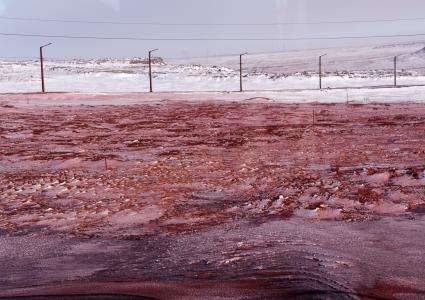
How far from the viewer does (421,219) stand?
7473mm

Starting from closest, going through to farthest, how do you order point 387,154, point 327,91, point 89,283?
point 89,283, point 387,154, point 327,91

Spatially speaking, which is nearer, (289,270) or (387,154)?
(289,270)

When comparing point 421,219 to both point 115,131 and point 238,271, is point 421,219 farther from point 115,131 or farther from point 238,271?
point 115,131

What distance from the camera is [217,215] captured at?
25.9 ft

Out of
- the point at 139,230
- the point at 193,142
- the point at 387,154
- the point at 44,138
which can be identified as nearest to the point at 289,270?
the point at 139,230

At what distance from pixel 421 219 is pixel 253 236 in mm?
2039

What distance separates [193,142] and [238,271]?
32.4 feet

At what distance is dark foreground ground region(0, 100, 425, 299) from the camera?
534 centimetres

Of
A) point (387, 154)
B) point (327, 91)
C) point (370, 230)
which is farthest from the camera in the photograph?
point (327, 91)

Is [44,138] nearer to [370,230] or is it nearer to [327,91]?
[370,230]

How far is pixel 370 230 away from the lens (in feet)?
23.0

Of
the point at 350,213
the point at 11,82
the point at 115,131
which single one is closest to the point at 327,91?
the point at 115,131

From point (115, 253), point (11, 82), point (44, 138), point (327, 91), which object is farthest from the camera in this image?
point (11, 82)

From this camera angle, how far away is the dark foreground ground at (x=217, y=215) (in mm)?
5336
